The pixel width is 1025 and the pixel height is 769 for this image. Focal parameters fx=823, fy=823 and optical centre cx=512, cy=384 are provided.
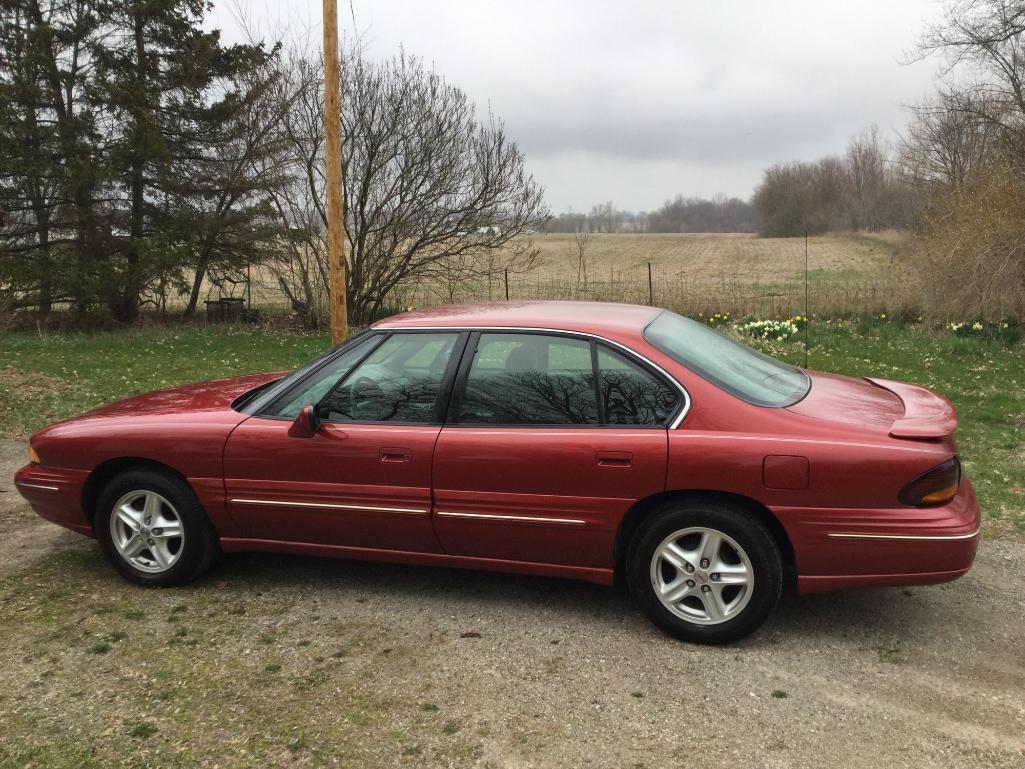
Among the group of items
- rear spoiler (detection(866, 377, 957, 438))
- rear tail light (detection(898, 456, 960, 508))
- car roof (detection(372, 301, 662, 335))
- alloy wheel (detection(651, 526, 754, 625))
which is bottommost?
alloy wheel (detection(651, 526, 754, 625))

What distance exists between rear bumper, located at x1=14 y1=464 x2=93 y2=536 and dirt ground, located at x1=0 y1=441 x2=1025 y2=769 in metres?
0.32

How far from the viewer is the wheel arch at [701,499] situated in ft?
11.5

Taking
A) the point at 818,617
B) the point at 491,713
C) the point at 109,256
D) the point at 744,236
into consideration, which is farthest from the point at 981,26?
the point at 744,236

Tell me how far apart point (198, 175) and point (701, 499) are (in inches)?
805

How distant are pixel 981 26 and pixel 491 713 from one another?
58.0 ft

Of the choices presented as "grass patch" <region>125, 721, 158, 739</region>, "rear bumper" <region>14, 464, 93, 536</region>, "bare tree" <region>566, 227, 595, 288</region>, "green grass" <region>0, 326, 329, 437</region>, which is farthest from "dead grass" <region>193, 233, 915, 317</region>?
"grass patch" <region>125, 721, 158, 739</region>

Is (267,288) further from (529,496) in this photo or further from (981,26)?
(529,496)

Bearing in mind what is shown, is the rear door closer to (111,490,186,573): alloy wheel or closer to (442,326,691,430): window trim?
(442,326,691,430): window trim

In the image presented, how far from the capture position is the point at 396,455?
3.82 m

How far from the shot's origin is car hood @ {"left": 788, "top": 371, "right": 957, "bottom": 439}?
346cm

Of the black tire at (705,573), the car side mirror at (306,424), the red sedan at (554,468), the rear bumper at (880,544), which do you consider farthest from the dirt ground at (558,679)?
the car side mirror at (306,424)

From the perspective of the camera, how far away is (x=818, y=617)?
3.90 metres

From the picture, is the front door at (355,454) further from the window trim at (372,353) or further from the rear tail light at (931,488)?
the rear tail light at (931,488)

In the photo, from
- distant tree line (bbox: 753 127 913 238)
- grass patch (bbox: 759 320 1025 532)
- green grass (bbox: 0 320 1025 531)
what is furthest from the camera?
distant tree line (bbox: 753 127 913 238)
